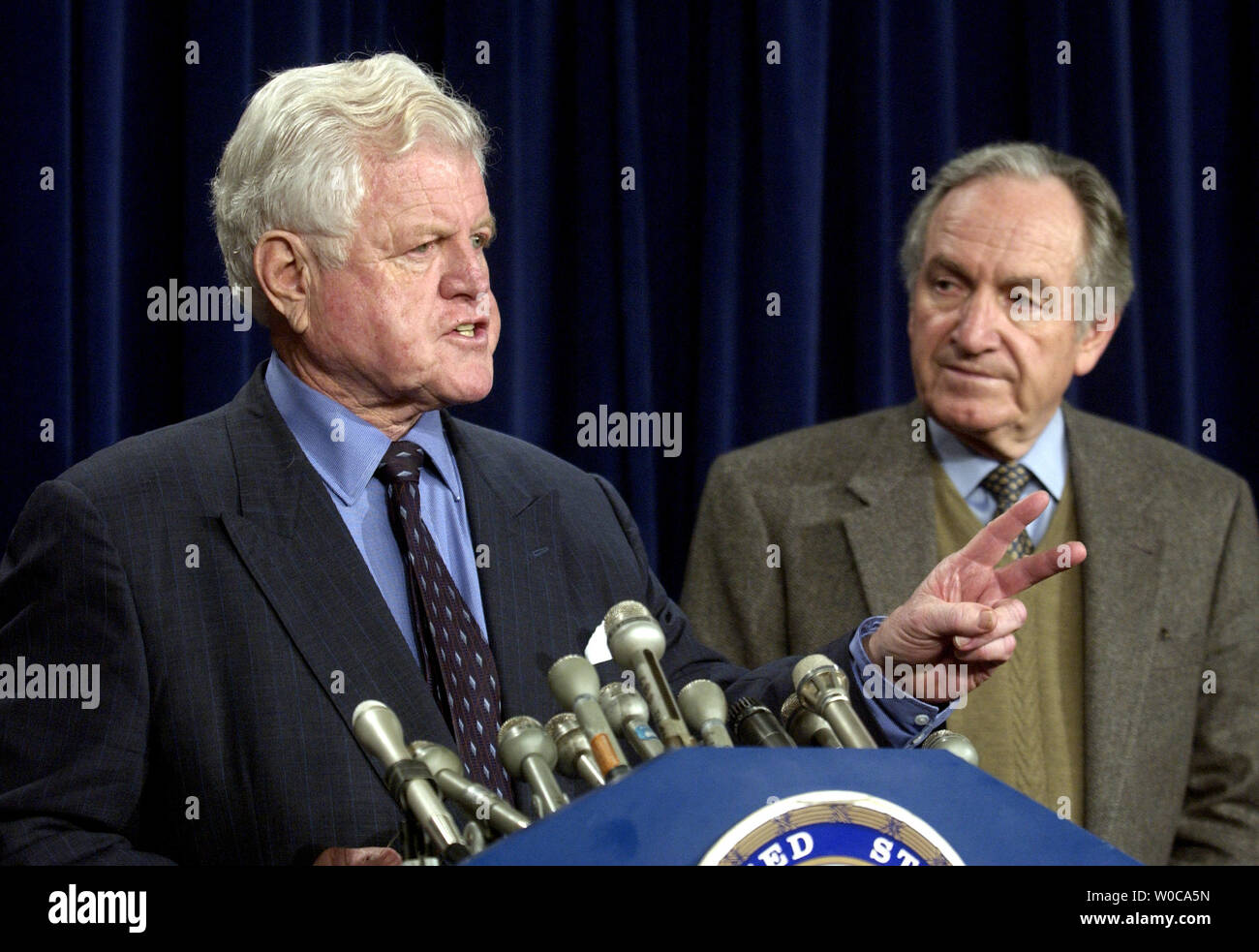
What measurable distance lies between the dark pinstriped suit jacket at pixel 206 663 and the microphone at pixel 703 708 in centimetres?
37

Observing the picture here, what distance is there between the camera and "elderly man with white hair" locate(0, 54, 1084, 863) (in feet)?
4.22

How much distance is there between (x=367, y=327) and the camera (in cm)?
154

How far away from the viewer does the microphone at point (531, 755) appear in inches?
36.2

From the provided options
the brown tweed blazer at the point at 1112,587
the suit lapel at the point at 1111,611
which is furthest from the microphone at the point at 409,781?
the suit lapel at the point at 1111,611

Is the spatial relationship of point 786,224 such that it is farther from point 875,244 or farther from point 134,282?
point 134,282

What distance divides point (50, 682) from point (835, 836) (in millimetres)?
759

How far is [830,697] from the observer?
999 millimetres

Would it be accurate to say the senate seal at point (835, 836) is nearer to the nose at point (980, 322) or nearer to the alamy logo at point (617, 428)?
the nose at point (980, 322)

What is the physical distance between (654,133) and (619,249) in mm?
197

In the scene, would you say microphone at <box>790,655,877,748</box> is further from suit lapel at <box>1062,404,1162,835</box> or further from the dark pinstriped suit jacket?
suit lapel at <box>1062,404,1162,835</box>

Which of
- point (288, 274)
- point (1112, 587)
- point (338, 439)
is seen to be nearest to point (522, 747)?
point (338, 439)

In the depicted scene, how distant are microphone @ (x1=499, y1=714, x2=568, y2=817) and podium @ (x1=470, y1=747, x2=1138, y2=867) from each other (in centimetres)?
15

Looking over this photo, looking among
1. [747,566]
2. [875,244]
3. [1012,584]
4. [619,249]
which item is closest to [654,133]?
[619,249]
